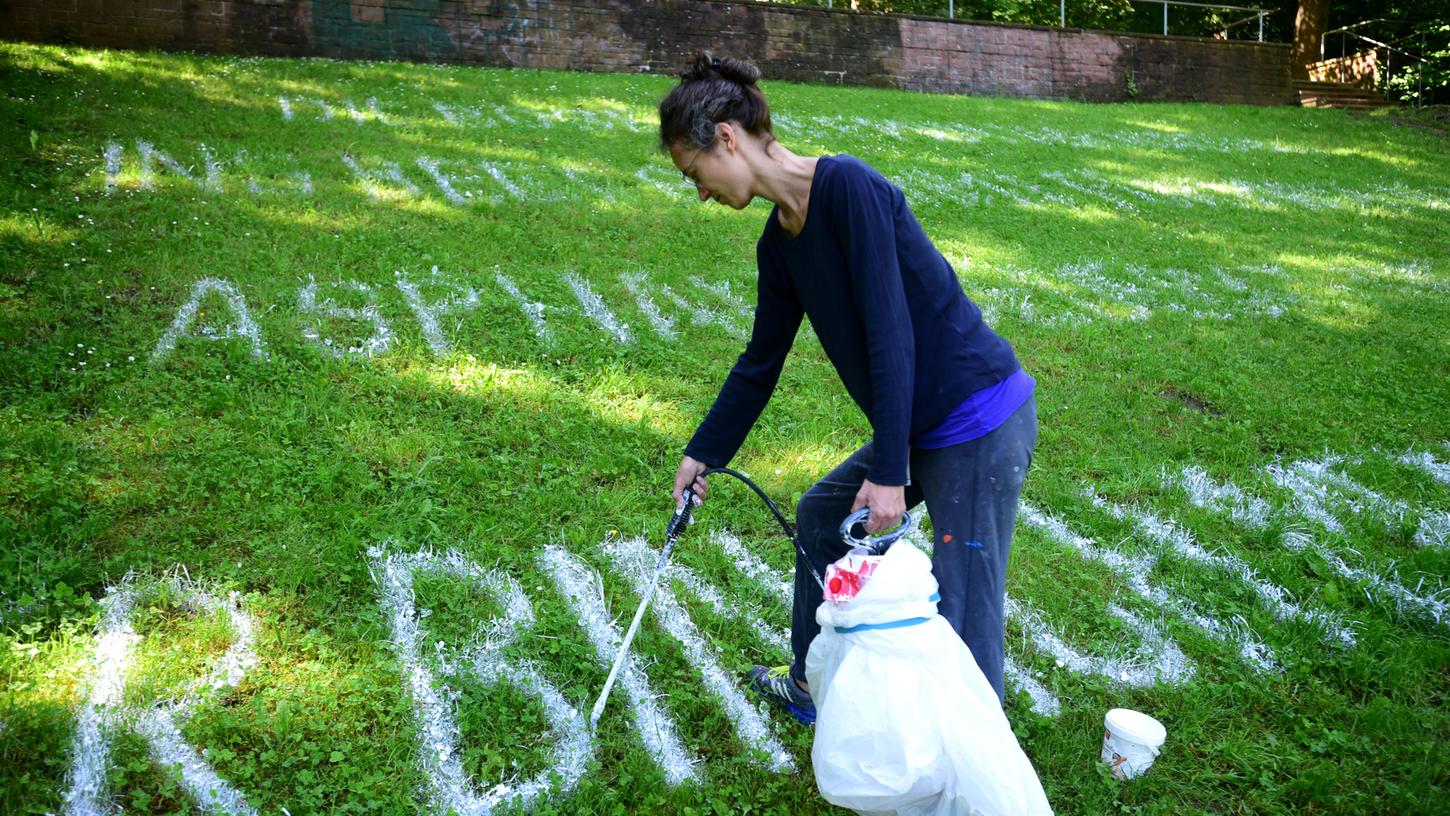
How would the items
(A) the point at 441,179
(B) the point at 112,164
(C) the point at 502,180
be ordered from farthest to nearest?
(C) the point at 502,180
(A) the point at 441,179
(B) the point at 112,164

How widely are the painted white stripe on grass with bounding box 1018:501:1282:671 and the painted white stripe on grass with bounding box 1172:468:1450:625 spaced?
69 cm

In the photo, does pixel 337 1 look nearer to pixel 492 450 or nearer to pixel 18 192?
pixel 18 192

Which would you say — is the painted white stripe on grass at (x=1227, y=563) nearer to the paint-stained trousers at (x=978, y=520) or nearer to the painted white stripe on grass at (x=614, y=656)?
the paint-stained trousers at (x=978, y=520)

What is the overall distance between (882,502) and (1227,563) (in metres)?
2.67

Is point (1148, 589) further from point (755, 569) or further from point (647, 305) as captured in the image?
point (647, 305)

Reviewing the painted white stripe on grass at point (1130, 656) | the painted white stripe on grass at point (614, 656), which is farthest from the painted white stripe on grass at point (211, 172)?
the painted white stripe on grass at point (1130, 656)

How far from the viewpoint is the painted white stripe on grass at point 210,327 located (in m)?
5.13

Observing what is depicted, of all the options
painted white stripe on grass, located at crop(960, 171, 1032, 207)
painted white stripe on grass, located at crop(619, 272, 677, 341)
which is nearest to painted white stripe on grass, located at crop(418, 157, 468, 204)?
painted white stripe on grass, located at crop(619, 272, 677, 341)

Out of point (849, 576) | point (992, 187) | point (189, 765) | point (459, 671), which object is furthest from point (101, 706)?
point (992, 187)

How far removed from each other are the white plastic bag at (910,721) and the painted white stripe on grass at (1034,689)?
1.29 metres

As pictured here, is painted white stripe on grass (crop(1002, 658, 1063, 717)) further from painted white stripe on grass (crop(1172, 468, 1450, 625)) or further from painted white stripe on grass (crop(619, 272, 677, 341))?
painted white stripe on grass (crop(619, 272, 677, 341))

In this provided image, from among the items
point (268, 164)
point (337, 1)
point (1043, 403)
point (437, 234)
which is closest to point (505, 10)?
point (337, 1)

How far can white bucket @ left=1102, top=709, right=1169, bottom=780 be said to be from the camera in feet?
9.69

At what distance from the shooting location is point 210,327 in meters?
5.32
